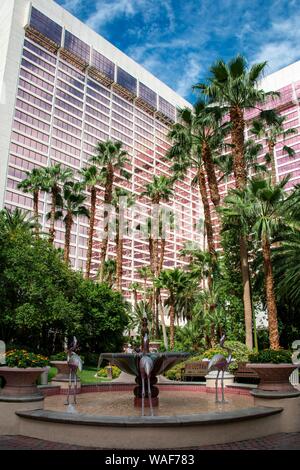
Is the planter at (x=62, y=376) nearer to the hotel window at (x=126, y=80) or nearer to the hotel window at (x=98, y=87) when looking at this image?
the hotel window at (x=98, y=87)

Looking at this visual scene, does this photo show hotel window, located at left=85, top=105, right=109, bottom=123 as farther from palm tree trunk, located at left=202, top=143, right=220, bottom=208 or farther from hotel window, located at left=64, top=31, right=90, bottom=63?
palm tree trunk, located at left=202, top=143, right=220, bottom=208

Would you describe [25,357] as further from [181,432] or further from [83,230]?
[83,230]

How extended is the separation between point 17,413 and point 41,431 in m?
0.63

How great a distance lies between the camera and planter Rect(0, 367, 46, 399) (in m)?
7.60

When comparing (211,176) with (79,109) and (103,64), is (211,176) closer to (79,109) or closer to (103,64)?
(79,109)

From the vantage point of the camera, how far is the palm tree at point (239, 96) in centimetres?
2419

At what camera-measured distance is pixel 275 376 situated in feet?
26.5

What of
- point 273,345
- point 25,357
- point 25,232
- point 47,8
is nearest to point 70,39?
point 47,8

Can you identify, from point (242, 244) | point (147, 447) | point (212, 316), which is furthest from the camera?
point (212, 316)

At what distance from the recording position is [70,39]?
9481 centimetres

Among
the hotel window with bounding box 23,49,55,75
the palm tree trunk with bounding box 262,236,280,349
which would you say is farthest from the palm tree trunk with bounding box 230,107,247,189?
the hotel window with bounding box 23,49,55,75

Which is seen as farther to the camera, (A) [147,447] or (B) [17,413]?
(B) [17,413]

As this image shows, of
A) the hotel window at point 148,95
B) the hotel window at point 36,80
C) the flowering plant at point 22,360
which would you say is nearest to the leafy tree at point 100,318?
the flowering plant at point 22,360

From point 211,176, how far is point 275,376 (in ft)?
67.3
